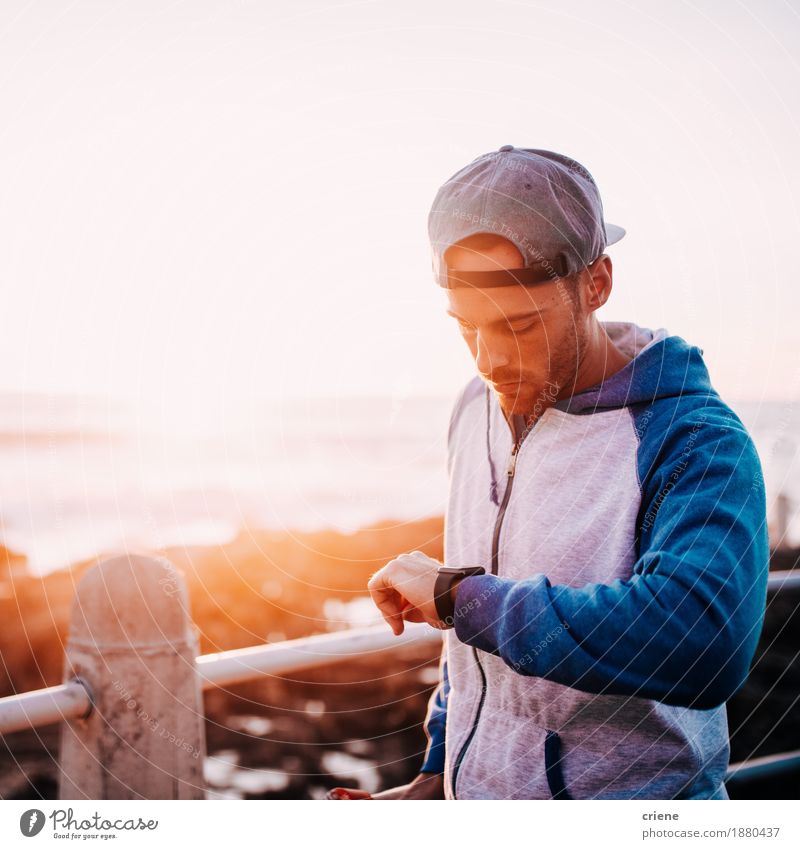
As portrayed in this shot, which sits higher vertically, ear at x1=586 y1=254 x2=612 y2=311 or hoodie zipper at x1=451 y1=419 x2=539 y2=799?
ear at x1=586 y1=254 x2=612 y2=311

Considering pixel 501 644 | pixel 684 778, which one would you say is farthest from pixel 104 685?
pixel 684 778

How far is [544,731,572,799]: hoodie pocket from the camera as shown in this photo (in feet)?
2.86

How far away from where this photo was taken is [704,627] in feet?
2.23

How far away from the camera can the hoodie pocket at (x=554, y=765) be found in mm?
872

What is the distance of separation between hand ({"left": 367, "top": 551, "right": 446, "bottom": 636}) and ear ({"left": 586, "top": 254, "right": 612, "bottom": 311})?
35 cm

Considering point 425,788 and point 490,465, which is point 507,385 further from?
point 425,788

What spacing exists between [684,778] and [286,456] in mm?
800

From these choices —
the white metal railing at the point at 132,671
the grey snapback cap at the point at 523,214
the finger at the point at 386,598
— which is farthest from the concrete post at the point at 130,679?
the grey snapback cap at the point at 523,214

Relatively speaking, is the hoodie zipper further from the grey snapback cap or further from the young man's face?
the grey snapback cap

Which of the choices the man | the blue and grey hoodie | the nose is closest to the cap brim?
the man

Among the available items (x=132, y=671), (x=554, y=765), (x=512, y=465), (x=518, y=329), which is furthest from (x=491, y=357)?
(x=132, y=671)

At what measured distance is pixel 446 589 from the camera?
766 millimetres

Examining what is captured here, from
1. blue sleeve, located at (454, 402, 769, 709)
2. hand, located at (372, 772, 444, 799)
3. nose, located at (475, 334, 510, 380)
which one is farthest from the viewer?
hand, located at (372, 772, 444, 799)
